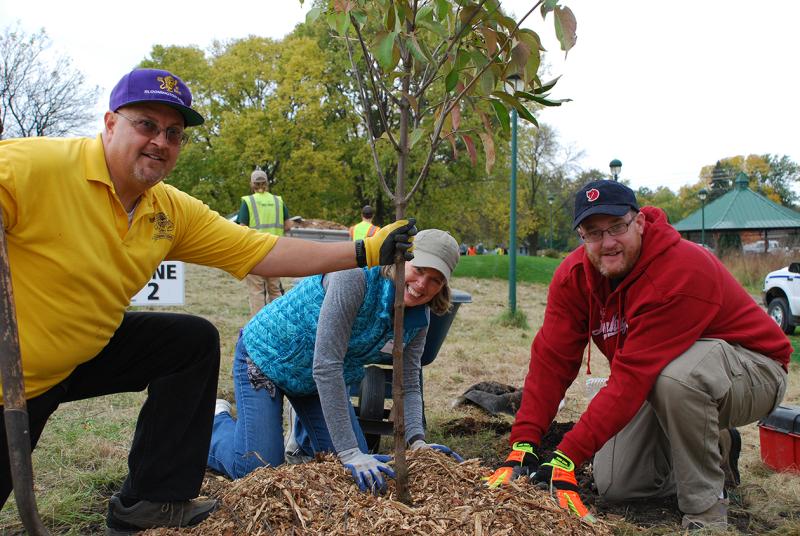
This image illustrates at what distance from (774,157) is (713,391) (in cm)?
6924

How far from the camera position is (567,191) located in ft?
163

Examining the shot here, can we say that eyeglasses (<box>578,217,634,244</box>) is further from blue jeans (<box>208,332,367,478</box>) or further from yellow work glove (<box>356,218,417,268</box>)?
blue jeans (<box>208,332,367,478</box>)

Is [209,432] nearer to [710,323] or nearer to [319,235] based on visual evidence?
[710,323]

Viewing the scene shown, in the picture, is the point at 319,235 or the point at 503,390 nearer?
the point at 503,390

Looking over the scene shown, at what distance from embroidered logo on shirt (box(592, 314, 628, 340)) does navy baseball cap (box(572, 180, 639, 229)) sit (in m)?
0.50

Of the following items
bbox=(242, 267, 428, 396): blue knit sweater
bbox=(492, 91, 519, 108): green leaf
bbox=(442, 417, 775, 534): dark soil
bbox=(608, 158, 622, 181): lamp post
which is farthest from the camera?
bbox=(608, 158, 622, 181): lamp post

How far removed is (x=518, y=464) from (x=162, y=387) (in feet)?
4.72

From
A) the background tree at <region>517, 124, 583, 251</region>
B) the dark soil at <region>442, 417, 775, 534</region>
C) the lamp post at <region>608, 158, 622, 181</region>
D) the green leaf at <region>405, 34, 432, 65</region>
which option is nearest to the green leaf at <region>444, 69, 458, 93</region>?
the green leaf at <region>405, 34, 432, 65</region>

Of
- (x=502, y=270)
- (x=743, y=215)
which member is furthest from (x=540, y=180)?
(x=502, y=270)

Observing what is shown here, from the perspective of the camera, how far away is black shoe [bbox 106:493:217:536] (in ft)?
7.53

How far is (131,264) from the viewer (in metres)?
2.12

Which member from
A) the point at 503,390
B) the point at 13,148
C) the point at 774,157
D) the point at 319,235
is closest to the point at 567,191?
Result: the point at 774,157

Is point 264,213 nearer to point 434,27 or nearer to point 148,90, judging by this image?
point 148,90

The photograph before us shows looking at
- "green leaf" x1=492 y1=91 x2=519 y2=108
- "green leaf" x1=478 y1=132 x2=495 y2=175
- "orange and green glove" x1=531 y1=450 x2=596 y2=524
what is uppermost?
"green leaf" x1=492 y1=91 x2=519 y2=108
